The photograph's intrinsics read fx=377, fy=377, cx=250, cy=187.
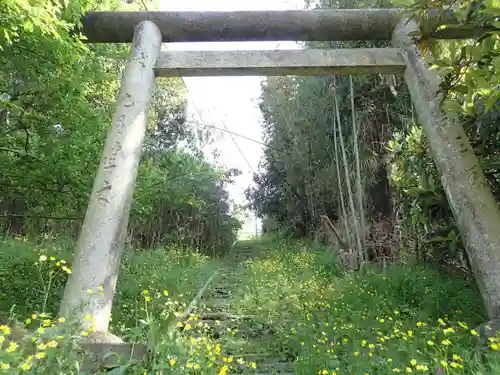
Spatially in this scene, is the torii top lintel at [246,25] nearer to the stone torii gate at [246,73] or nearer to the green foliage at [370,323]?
the stone torii gate at [246,73]

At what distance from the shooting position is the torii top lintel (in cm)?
402

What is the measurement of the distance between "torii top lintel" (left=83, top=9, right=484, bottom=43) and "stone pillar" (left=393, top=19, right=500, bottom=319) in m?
0.77

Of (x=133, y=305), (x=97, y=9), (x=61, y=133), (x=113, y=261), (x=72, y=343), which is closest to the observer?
(x=72, y=343)

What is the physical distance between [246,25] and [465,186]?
8.83ft

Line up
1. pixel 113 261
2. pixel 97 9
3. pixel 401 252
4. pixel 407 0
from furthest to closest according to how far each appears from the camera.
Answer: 1. pixel 401 252
2. pixel 97 9
3. pixel 113 261
4. pixel 407 0

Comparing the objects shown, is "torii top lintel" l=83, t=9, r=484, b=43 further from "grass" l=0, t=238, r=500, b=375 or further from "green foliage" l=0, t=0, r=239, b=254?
"grass" l=0, t=238, r=500, b=375

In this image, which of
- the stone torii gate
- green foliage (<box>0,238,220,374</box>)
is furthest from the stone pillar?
green foliage (<box>0,238,220,374</box>)

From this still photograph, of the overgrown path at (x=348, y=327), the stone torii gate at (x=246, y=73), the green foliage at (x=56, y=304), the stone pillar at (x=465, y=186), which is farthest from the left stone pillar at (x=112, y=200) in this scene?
the stone pillar at (x=465, y=186)

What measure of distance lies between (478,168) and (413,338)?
1582mm

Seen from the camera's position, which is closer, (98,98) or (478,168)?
(478,168)

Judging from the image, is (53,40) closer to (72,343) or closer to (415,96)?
(72,343)

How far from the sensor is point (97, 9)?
427 cm

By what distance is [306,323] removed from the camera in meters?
3.60

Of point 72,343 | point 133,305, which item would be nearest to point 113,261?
point 133,305
